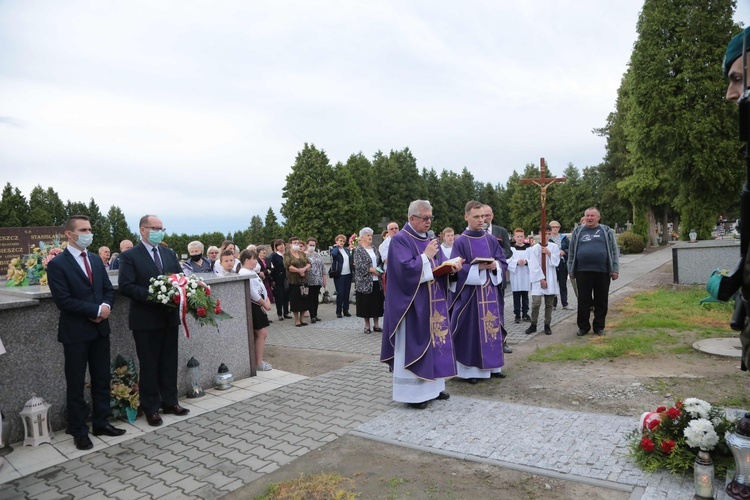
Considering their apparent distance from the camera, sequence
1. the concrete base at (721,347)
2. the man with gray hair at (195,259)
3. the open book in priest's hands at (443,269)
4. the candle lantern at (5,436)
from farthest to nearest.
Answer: the man with gray hair at (195,259) < the concrete base at (721,347) < the open book in priest's hands at (443,269) < the candle lantern at (5,436)

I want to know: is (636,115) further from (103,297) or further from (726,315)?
(103,297)

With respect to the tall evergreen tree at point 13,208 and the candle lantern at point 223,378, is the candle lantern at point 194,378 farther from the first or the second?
the tall evergreen tree at point 13,208

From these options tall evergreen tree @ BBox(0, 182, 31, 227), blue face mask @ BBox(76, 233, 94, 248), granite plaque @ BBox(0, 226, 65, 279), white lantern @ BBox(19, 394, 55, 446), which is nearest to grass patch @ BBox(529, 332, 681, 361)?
blue face mask @ BBox(76, 233, 94, 248)

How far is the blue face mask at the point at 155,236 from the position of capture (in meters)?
5.57

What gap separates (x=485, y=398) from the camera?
5.85m

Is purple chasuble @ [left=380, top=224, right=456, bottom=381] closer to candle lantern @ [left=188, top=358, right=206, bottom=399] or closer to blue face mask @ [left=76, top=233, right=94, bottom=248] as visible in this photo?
candle lantern @ [left=188, top=358, right=206, bottom=399]

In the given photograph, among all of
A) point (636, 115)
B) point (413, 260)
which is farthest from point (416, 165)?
point (413, 260)

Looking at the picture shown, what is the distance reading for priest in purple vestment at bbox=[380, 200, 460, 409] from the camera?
5.60 m

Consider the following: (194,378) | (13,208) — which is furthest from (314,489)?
(13,208)

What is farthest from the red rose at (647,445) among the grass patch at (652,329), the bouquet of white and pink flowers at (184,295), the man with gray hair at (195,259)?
the man with gray hair at (195,259)

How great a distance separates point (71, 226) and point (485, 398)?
4.95 meters

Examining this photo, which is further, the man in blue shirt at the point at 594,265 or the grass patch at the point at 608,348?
the man in blue shirt at the point at 594,265

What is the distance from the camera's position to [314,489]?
12.2 feet

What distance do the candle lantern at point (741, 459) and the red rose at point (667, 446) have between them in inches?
24.1
